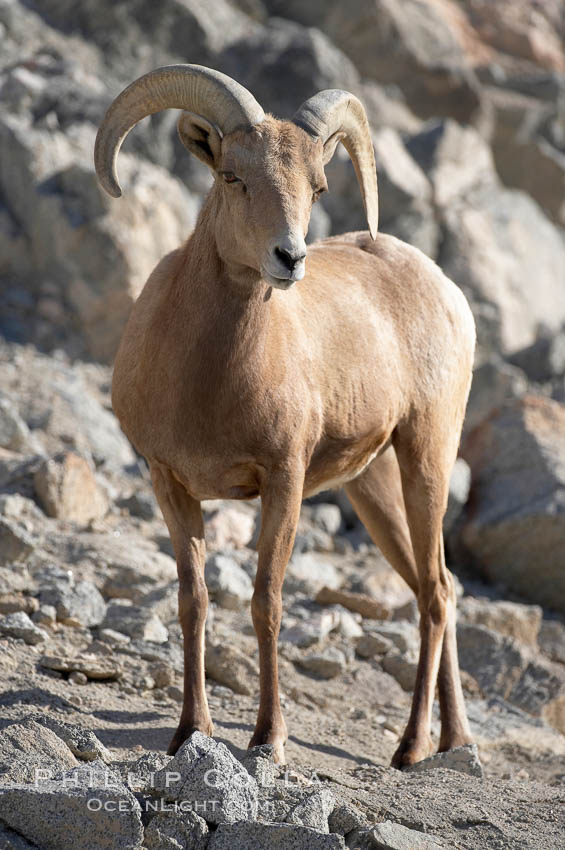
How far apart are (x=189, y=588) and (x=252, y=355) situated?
1317 millimetres

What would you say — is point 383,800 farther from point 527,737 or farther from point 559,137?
point 559,137

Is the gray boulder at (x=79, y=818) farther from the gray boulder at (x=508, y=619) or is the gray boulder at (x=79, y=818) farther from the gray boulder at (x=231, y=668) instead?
the gray boulder at (x=508, y=619)

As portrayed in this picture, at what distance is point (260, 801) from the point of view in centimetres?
466

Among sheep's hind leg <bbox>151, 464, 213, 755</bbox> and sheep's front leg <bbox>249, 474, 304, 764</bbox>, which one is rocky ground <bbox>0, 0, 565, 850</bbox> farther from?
sheep's front leg <bbox>249, 474, 304, 764</bbox>

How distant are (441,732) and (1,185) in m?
10.2

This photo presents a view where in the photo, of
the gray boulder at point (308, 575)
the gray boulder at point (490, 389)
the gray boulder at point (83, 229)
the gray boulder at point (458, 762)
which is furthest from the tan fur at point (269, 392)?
the gray boulder at point (490, 389)

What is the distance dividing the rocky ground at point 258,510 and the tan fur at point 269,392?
32.3 inches

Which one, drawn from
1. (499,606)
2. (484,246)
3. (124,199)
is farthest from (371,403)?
(484,246)

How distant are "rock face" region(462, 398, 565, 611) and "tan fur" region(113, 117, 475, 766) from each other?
14.8ft

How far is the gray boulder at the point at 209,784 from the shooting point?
4449mm

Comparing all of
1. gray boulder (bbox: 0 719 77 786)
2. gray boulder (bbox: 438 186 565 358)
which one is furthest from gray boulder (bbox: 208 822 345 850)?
gray boulder (bbox: 438 186 565 358)

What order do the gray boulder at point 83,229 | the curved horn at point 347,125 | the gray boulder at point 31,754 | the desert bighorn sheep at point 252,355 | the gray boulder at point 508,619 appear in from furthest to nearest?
the gray boulder at point 83,229, the gray boulder at point 508,619, the curved horn at point 347,125, the desert bighorn sheep at point 252,355, the gray boulder at point 31,754

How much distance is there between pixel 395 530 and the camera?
7.86 metres

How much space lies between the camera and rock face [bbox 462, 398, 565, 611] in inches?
459
